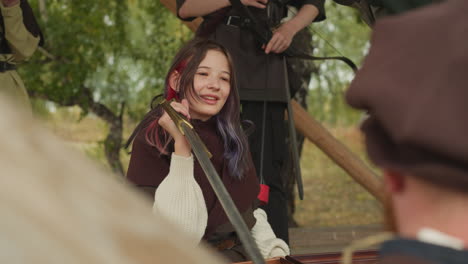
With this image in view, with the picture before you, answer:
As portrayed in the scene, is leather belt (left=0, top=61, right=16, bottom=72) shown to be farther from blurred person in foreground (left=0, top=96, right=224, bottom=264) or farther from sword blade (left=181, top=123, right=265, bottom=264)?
blurred person in foreground (left=0, top=96, right=224, bottom=264)

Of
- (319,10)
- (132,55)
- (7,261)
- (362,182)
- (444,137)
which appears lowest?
(7,261)

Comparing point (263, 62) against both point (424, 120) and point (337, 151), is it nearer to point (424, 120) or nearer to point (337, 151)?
point (337, 151)

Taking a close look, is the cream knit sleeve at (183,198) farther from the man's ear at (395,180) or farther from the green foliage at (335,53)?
the green foliage at (335,53)

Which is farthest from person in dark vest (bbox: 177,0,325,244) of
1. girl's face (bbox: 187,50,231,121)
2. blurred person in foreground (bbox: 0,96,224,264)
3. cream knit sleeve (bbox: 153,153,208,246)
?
blurred person in foreground (bbox: 0,96,224,264)

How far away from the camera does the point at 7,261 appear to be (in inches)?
14.0

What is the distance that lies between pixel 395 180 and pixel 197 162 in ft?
4.15

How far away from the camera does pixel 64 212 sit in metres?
0.36

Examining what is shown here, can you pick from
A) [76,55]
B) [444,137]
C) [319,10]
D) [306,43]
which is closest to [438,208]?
[444,137]

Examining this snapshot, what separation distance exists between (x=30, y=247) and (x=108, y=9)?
184 inches

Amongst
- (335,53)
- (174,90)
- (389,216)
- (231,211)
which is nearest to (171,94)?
(174,90)

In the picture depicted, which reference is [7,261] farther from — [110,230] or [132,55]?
[132,55]

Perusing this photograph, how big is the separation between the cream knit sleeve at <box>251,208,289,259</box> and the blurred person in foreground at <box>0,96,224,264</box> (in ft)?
4.05

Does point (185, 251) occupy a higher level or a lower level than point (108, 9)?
lower

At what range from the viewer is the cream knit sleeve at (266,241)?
1632mm
